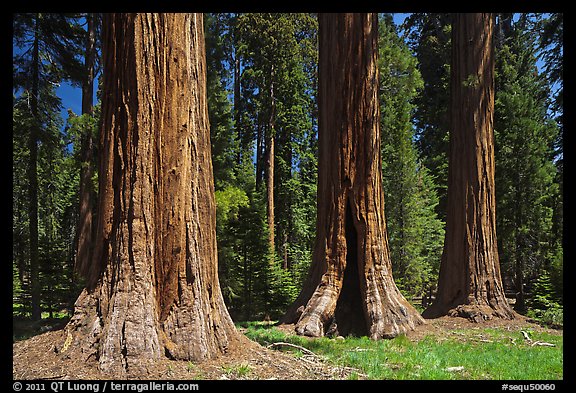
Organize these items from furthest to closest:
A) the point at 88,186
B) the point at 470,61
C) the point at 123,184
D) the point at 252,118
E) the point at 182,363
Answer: the point at 252,118 → the point at 88,186 → the point at 470,61 → the point at 123,184 → the point at 182,363

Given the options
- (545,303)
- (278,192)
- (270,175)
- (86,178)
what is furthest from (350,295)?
(278,192)

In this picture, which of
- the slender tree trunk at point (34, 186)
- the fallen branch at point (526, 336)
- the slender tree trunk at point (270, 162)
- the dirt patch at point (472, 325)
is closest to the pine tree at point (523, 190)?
the dirt patch at point (472, 325)

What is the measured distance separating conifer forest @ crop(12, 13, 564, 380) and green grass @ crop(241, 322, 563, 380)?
0.16 metres

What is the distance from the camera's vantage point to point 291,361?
567 cm

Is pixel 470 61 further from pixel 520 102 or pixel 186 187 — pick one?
pixel 186 187

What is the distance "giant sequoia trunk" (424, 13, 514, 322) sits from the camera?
11297mm

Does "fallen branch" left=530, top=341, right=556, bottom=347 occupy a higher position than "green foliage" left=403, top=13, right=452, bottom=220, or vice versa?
"green foliage" left=403, top=13, right=452, bottom=220

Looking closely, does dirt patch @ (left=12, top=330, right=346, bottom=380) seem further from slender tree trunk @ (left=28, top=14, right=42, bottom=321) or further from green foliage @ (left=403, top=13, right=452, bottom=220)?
green foliage @ (left=403, top=13, right=452, bottom=220)

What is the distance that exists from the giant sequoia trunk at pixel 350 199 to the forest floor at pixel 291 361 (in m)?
0.86

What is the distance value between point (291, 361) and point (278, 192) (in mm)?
20192

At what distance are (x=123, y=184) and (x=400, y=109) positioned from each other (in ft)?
47.8

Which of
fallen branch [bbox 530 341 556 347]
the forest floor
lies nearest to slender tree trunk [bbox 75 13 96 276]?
the forest floor
